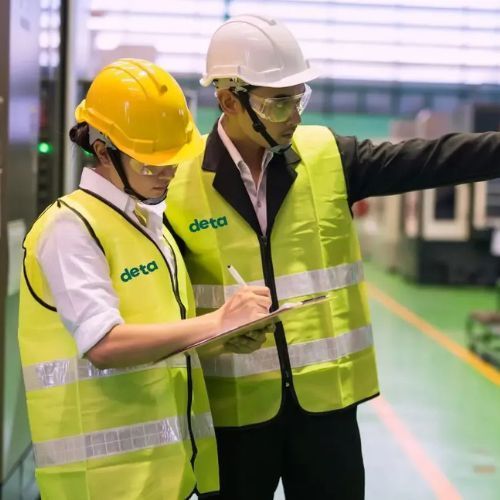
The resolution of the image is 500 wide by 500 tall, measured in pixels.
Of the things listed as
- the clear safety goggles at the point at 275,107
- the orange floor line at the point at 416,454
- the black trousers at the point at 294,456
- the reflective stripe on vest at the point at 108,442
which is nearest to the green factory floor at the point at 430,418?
the orange floor line at the point at 416,454

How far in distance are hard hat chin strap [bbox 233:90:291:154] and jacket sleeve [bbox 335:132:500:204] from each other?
221mm

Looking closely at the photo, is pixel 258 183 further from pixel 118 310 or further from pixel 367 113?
pixel 367 113

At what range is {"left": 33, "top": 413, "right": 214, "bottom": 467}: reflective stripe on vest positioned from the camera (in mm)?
1692

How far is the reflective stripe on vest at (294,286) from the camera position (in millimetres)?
2078

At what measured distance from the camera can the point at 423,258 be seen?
12.4 metres

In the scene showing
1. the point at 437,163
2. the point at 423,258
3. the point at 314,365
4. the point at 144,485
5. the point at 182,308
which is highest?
the point at 437,163

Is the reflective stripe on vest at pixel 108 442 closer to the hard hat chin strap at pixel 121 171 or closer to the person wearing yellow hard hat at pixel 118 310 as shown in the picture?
the person wearing yellow hard hat at pixel 118 310

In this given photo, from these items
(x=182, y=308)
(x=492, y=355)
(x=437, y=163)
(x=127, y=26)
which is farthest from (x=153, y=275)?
(x=127, y=26)

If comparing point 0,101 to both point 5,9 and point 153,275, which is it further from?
point 153,275

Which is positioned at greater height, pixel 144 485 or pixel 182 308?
pixel 182 308

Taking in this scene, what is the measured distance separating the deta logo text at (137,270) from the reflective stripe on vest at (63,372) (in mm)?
203

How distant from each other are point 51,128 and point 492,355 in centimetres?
465

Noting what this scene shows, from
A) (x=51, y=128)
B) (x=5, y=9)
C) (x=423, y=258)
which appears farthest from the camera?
(x=423, y=258)

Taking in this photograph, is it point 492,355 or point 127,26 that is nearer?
point 492,355
